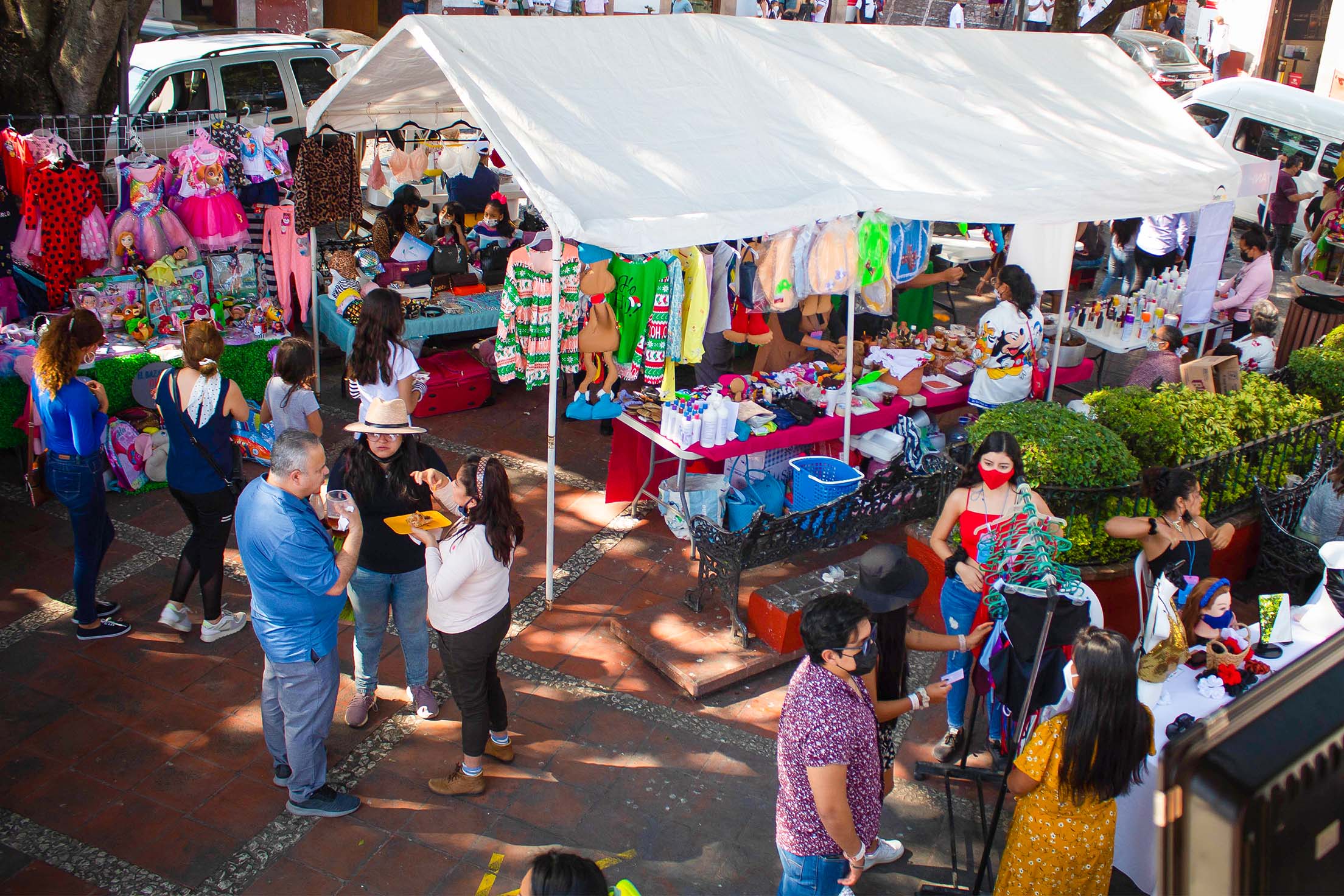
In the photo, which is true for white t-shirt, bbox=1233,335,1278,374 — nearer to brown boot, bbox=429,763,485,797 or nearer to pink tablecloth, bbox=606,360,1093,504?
pink tablecloth, bbox=606,360,1093,504

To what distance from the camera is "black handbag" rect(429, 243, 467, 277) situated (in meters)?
9.30

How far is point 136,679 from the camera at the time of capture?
546cm

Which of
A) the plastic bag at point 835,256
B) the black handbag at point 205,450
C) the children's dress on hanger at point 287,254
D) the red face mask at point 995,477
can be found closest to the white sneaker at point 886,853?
the red face mask at point 995,477

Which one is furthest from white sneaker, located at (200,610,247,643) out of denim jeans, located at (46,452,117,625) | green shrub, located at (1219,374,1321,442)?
green shrub, located at (1219,374,1321,442)

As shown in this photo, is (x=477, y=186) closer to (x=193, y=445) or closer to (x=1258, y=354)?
(x=193, y=445)

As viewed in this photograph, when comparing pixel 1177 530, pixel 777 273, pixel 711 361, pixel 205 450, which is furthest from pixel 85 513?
pixel 1177 530

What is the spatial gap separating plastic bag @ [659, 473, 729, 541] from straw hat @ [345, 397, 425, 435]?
2366mm

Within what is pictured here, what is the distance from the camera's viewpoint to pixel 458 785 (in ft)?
15.5

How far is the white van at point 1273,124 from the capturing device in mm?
13945

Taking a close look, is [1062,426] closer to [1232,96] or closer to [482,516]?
[482,516]

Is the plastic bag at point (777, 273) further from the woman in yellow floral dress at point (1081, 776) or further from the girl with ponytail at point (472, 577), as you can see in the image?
the woman in yellow floral dress at point (1081, 776)

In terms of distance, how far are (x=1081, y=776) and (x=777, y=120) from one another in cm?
497

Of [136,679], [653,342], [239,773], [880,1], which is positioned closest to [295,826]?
[239,773]

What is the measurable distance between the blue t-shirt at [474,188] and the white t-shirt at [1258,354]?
699 cm
